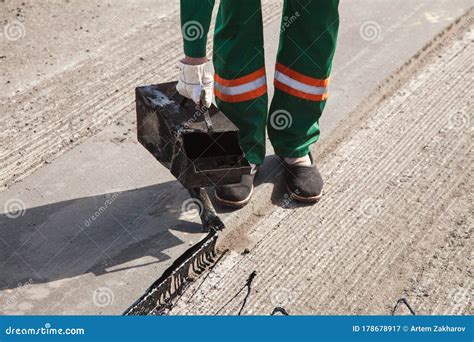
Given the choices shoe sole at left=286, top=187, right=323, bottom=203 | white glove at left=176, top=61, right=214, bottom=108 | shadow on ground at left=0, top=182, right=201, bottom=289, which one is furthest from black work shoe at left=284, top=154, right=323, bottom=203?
white glove at left=176, top=61, right=214, bottom=108

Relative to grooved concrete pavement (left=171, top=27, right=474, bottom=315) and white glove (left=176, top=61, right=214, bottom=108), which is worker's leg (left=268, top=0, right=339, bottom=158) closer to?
grooved concrete pavement (left=171, top=27, right=474, bottom=315)

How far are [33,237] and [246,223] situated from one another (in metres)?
1.05

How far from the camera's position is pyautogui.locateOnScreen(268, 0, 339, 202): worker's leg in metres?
4.34

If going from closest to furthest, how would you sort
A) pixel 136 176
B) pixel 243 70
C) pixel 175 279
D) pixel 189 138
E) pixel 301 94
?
1. pixel 175 279
2. pixel 189 138
3. pixel 243 70
4. pixel 301 94
5. pixel 136 176

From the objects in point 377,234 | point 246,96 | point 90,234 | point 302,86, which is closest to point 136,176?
point 90,234

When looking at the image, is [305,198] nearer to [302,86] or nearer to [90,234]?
[302,86]

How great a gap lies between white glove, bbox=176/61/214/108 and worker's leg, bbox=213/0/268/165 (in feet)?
1.14

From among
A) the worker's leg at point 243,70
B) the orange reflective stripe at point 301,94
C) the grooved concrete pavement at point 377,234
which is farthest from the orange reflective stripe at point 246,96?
the grooved concrete pavement at point 377,234

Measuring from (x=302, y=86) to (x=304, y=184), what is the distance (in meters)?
0.50

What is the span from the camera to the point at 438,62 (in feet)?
19.8

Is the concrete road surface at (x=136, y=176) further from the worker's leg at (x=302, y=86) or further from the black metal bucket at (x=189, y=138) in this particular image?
the black metal bucket at (x=189, y=138)

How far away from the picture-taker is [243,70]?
4418mm

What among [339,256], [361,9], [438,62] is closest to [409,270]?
[339,256]

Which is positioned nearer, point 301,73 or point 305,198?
point 301,73
